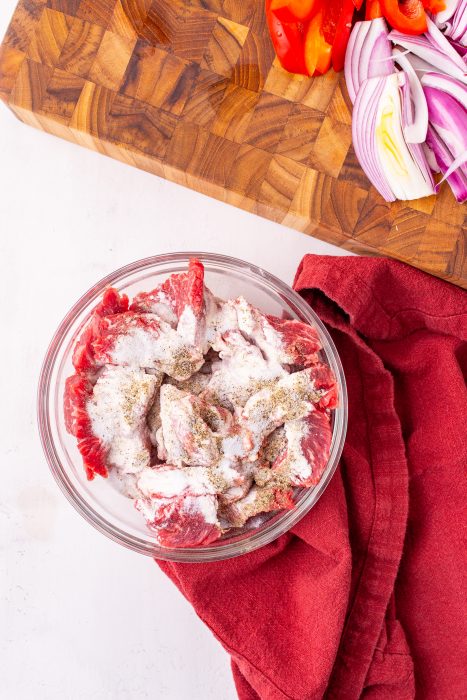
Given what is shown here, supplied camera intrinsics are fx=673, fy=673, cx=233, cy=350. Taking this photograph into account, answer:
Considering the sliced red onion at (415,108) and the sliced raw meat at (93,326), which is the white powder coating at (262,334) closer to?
the sliced raw meat at (93,326)

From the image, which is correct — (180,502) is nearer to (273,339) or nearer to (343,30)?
(273,339)

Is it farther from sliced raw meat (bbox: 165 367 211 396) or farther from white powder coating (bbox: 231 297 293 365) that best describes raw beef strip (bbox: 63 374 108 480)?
white powder coating (bbox: 231 297 293 365)

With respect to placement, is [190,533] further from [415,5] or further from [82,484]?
[415,5]

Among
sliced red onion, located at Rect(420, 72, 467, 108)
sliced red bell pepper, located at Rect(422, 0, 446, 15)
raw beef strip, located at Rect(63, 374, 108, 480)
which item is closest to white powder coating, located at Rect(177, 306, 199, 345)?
raw beef strip, located at Rect(63, 374, 108, 480)

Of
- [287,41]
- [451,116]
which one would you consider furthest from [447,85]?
[287,41]

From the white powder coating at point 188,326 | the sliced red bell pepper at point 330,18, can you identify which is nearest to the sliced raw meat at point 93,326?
the white powder coating at point 188,326
